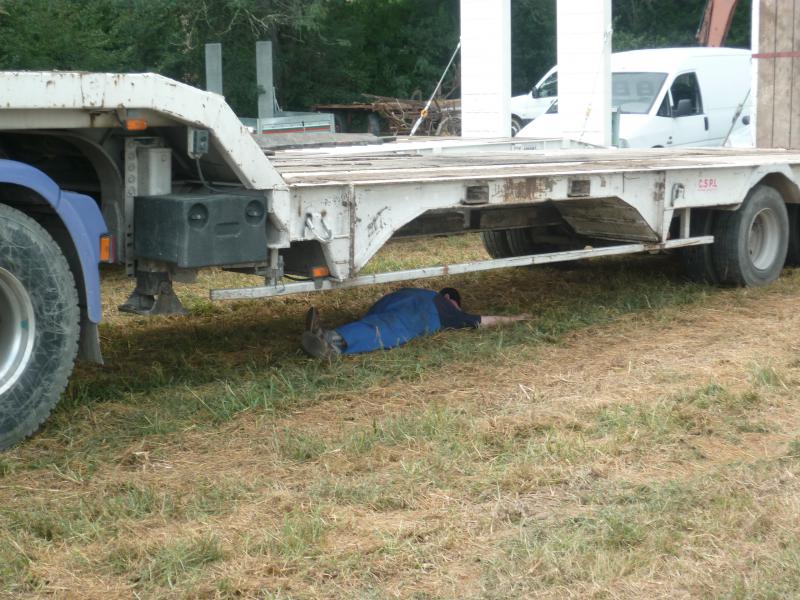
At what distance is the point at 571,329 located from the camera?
750 centimetres

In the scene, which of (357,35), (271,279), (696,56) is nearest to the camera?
(271,279)

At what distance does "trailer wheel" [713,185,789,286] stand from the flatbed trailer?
3.94 ft

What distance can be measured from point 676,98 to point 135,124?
41.7 feet

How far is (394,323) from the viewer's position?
692 centimetres

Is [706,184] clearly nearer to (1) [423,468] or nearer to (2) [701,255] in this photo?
(2) [701,255]

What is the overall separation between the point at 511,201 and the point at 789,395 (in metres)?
1.87

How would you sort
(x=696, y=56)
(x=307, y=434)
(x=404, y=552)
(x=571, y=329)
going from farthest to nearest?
(x=696, y=56) < (x=571, y=329) < (x=307, y=434) < (x=404, y=552)

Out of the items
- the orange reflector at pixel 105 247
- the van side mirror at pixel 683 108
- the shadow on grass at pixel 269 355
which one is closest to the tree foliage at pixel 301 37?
the van side mirror at pixel 683 108

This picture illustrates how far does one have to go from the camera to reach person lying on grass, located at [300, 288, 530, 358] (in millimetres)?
6551

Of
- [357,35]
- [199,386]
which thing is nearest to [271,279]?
[199,386]

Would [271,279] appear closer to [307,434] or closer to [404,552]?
[307,434]

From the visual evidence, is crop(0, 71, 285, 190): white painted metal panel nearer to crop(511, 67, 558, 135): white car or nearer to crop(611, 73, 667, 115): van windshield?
crop(611, 73, 667, 115): van windshield

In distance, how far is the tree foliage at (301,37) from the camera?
1805cm

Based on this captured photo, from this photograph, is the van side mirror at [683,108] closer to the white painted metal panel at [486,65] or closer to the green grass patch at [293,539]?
the white painted metal panel at [486,65]
